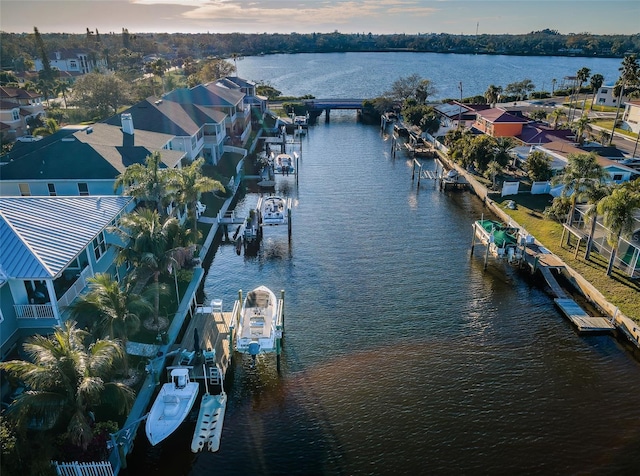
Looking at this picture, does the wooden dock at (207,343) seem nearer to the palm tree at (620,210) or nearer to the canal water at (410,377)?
the canal water at (410,377)

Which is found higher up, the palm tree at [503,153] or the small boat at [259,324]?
the palm tree at [503,153]

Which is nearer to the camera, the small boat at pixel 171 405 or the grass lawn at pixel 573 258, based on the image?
the small boat at pixel 171 405

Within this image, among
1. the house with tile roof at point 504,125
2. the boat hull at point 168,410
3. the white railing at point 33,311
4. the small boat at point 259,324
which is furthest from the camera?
the house with tile roof at point 504,125

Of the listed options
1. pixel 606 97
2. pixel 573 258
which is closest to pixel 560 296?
pixel 573 258

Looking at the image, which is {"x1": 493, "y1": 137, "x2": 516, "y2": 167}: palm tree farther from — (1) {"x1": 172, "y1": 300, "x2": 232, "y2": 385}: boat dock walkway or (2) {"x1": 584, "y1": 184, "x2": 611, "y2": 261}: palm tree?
(1) {"x1": 172, "y1": 300, "x2": 232, "y2": 385}: boat dock walkway

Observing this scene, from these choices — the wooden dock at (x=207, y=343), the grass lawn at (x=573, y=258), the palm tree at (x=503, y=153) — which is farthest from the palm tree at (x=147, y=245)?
the palm tree at (x=503, y=153)

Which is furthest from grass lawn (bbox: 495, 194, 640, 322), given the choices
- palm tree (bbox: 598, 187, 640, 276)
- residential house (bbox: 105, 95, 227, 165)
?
residential house (bbox: 105, 95, 227, 165)
